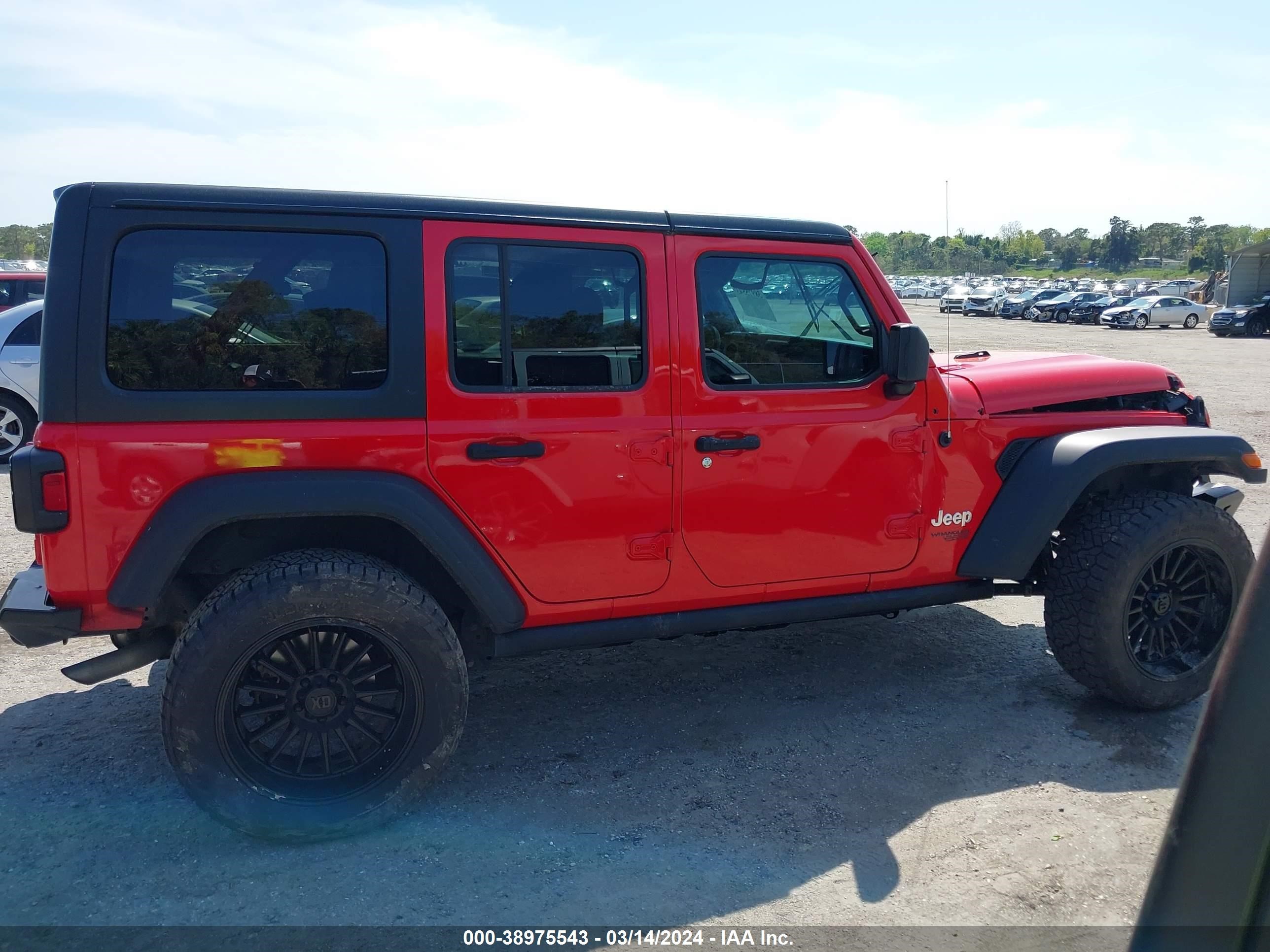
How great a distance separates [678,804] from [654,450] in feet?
4.01

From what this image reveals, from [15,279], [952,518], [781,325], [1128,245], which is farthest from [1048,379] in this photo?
[1128,245]

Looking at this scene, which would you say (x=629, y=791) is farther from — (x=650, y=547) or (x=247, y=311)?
(x=247, y=311)

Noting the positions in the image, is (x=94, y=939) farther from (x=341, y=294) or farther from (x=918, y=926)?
(x=918, y=926)

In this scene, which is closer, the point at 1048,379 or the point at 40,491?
the point at 40,491

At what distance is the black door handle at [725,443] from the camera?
3.59 metres

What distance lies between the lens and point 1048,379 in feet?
14.0

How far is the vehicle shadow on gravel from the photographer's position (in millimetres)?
2922

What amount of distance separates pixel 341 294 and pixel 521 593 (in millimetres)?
1162

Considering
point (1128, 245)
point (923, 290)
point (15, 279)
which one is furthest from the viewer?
point (1128, 245)

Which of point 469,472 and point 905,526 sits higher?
point 469,472

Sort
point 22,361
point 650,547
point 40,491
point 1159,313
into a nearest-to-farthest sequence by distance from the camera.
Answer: point 40,491 < point 650,547 < point 22,361 < point 1159,313

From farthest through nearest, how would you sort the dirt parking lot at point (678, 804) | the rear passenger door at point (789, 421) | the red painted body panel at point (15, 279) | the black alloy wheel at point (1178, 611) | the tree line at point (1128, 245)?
the tree line at point (1128, 245)
the red painted body panel at point (15, 279)
the black alloy wheel at point (1178, 611)
the rear passenger door at point (789, 421)
the dirt parking lot at point (678, 804)

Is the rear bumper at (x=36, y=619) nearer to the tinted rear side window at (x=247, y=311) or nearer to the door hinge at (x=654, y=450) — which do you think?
the tinted rear side window at (x=247, y=311)

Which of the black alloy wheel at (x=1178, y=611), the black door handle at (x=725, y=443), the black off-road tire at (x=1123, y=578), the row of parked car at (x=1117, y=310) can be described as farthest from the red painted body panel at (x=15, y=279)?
the row of parked car at (x=1117, y=310)
